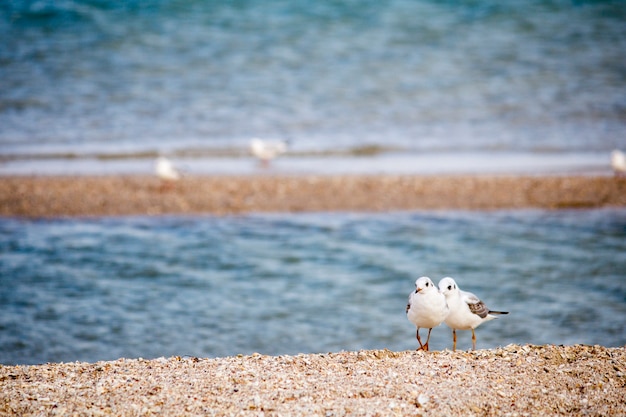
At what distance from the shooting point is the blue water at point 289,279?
6.95 m

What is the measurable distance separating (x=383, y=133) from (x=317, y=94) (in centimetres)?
312

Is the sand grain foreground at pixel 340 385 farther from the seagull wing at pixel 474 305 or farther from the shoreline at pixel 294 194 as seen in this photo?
the shoreline at pixel 294 194

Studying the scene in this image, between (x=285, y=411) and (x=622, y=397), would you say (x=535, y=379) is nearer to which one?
(x=622, y=397)

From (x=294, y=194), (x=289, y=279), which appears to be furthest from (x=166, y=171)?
(x=289, y=279)

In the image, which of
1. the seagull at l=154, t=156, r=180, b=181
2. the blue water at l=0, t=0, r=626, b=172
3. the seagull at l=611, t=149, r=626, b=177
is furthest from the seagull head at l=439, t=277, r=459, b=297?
the blue water at l=0, t=0, r=626, b=172

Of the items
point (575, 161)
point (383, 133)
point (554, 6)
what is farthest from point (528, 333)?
point (554, 6)

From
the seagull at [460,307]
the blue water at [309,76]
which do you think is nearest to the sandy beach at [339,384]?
the seagull at [460,307]

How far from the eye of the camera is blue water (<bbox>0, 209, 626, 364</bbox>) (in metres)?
6.95

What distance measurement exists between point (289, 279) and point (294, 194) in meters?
3.24

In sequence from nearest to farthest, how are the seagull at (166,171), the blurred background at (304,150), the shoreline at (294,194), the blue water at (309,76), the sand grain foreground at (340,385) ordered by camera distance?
the sand grain foreground at (340,385) → the blurred background at (304,150) → the shoreline at (294,194) → the seagull at (166,171) → the blue water at (309,76)

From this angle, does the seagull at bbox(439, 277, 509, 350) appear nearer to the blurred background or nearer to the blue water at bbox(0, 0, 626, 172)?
the blurred background

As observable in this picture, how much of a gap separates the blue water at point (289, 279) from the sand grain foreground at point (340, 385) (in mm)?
1225

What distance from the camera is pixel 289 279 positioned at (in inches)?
329

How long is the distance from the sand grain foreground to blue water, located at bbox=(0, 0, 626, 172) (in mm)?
9000
